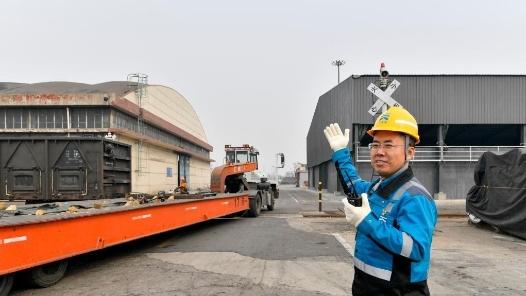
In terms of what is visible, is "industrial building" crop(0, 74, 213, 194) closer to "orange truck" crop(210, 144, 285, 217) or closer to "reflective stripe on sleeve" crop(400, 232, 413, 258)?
"orange truck" crop(210, 144, 285, 217)

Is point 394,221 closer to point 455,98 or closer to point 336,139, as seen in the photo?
point 336,139

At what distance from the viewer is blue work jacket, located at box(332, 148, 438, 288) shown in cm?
203

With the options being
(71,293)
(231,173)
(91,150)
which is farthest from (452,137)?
(71,293)

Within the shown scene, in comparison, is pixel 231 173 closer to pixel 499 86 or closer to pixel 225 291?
pixel 225 291

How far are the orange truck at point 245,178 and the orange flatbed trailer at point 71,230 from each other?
19.8ft

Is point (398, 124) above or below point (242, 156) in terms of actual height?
above

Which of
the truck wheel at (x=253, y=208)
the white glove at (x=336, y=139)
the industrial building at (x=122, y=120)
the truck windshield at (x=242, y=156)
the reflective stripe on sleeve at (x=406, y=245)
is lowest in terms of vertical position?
the truck wheel at (x=253, y=208)

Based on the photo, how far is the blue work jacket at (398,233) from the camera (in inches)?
79.9

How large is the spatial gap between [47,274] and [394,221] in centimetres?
540

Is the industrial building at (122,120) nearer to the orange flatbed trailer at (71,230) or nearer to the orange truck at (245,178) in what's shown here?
the orange truck at (245,178)

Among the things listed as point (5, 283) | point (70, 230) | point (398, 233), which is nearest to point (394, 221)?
point (398, 233)

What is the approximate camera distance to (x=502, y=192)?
35.7ft

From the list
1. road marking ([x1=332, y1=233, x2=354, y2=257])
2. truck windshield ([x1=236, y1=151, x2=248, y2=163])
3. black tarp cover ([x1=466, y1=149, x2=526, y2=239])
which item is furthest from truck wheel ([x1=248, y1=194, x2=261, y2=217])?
black tarp cover ([x1=466, y1=149, x2=526, y2=239])

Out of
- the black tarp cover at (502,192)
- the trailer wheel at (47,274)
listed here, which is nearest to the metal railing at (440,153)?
the black tarp cover at (502,192)
